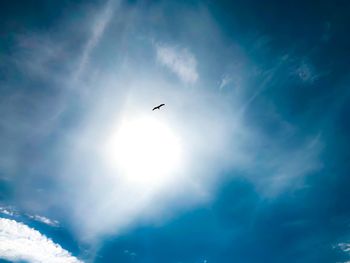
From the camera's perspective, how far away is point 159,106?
174 ft

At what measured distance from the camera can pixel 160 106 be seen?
53219mm

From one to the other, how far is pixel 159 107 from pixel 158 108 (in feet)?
1.20

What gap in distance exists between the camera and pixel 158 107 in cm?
5278

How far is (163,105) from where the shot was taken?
5353 centimetres

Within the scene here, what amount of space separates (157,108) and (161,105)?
4.65 feet

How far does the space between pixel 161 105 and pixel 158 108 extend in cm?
116

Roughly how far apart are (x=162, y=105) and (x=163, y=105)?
11.2 inches

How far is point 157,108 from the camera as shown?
52.6m

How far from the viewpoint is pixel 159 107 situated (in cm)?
5297

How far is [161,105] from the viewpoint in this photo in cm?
5334

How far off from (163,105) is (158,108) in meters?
1.58

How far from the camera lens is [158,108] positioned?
5284 cm

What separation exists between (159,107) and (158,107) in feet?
0.97

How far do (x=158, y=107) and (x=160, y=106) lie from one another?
69 cm
